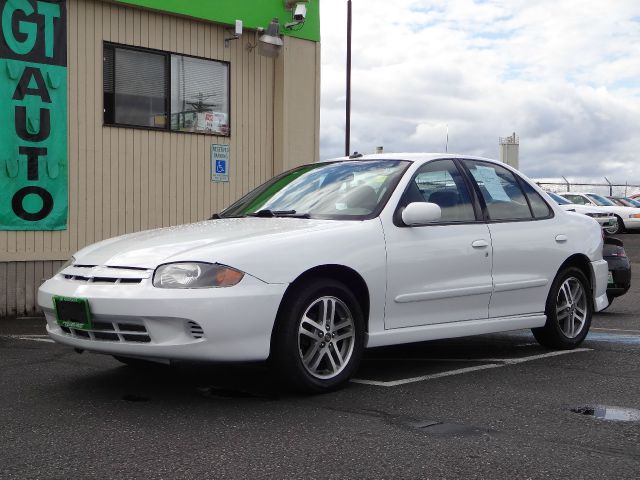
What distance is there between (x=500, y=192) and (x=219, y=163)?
→ 6564 mm

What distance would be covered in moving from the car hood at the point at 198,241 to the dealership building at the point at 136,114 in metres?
5.40

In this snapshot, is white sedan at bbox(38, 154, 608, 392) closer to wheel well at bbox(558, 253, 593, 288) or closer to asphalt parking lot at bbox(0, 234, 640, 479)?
wheel well at bbox(558, 253, 593, 288)

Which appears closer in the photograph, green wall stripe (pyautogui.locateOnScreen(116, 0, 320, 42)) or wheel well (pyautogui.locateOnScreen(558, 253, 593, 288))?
wheel well (pyautogui.locateOnScreen(558, 253, 593, 288))

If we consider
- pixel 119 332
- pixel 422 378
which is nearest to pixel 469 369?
pixel 422 378

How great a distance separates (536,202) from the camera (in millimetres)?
7473

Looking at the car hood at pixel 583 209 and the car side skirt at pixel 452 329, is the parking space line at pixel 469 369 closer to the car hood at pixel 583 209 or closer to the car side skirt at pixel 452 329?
the car side skirt at pixel 452 329

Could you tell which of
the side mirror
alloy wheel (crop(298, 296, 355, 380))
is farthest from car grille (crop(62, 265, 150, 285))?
the side mirror

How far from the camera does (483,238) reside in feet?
22.0

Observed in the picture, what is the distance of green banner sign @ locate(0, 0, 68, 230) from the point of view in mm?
10742

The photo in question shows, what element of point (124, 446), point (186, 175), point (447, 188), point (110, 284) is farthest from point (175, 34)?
point (124, 446)

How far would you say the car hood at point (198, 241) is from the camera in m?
5.29

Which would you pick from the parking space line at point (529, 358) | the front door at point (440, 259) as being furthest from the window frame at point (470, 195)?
the parking space line at point (529, 358)

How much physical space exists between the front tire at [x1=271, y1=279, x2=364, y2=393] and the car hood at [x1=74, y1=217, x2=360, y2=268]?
364mm

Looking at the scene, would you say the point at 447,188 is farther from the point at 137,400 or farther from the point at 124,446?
the point at 124,446
